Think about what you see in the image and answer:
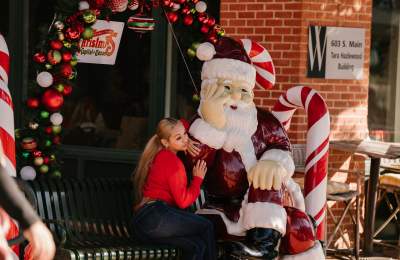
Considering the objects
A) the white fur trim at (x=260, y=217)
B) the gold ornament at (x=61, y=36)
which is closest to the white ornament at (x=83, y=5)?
the gold ornament at (x=61, y=36)

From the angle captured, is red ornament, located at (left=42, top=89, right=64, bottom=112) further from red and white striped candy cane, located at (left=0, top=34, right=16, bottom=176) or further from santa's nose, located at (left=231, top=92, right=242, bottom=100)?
santa's nose, located at (left=231, top=92, right=242, bottom=100)

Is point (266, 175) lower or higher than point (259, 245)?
higher

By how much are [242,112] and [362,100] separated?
11.1 ft

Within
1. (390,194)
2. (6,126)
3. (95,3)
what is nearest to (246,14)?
(390,194)

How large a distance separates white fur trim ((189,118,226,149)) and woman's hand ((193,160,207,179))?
0.47 ft

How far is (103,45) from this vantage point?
8.98m

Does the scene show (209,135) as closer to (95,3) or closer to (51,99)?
(51,99)

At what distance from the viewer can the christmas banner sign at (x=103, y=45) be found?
28.8 feet

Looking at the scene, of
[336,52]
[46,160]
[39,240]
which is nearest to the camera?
[39,240]

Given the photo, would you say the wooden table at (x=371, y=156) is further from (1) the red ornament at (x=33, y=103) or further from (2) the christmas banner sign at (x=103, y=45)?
(1) the red ornament at (x=33, y=103)

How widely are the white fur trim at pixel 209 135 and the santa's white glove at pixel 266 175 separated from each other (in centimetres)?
30

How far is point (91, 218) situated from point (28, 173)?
0.60m

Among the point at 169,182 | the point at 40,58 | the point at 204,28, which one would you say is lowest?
the point at 169,182

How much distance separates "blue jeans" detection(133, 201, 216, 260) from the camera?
6.14 m
